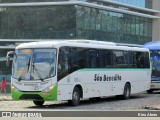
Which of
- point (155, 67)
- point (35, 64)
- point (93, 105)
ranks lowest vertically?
point (93, 105)

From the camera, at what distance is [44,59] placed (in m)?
21.3

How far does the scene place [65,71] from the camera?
21.7 meters

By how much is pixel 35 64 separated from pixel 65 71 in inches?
56.4

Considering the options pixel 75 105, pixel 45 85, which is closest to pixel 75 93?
pixel 75 105

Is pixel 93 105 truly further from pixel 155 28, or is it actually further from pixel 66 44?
pixel 155 28

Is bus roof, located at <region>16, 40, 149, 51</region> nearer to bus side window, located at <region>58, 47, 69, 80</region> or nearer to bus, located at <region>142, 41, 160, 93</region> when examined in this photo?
bus side window, located at <region>58, 47, 69, 80</region>

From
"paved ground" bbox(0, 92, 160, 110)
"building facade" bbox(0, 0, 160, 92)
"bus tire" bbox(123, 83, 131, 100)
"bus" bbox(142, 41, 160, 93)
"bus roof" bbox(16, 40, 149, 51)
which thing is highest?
"building facade" bbox(0, 0, 160, 92)

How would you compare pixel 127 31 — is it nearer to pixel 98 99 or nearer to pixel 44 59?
pixel 98 99

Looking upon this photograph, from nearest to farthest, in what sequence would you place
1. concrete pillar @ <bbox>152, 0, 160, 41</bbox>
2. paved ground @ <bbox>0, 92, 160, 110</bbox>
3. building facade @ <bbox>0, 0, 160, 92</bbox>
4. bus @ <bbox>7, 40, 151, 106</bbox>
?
bus @ <bbox>7, 40, 151, 106</bbox>, paved ground @ <bbox>0, 92, 160, 110</bbox>, building facade @ <bbox>0, 0, 160, 92</bbox>, concrete pillar @ <bbox>152, 0, 160, 41</bbox>

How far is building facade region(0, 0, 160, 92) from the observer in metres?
57.0

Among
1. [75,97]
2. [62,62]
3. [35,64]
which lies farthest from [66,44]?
[75,97]

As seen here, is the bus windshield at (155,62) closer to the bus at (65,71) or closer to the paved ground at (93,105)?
the bus at (65,71)

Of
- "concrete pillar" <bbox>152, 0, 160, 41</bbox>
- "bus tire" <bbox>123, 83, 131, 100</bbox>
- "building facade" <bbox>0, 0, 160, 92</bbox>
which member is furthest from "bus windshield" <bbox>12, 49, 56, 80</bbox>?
"concrete pillar" <bbox>152, 0, 160, 41</bbox>

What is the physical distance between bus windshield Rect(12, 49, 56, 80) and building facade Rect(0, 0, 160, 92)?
113 ft
